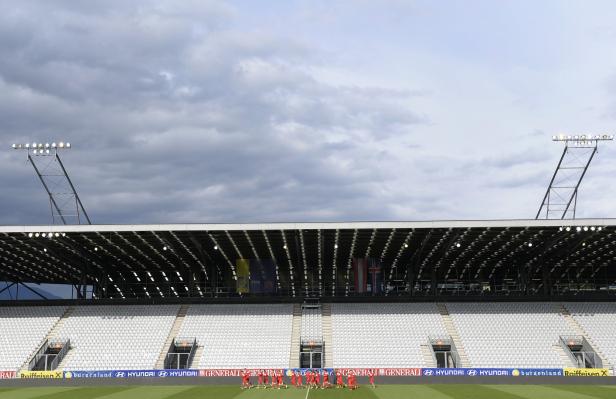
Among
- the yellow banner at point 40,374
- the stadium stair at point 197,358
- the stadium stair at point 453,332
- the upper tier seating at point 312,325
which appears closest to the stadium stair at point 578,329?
the stadium stair at point 453,332

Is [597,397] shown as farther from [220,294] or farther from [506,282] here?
[220,294]

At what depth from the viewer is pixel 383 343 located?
162 feet

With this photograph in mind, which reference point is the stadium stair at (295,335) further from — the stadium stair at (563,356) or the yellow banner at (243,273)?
the stadium stair at (563,356)

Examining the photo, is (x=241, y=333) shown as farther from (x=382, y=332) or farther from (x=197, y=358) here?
(x=382, y=332)

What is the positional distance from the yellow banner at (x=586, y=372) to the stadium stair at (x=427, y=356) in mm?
9476

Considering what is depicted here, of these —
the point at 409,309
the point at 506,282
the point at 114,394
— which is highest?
the point at 506,282

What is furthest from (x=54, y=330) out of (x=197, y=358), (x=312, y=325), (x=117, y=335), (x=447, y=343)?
(x=447, y=343)

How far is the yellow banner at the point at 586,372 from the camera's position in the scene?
143 feet

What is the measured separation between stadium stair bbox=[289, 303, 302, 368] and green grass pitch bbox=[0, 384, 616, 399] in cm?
766

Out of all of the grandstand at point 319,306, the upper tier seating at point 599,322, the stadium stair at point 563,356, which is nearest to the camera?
the stadium stair at point 563,356

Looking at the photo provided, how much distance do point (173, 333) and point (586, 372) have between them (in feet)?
106

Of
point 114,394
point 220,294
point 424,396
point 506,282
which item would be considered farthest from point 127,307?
point 506,282

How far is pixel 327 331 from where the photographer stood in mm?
51500

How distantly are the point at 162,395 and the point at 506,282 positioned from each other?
43.0 metres
